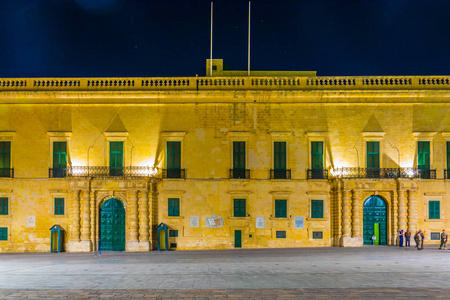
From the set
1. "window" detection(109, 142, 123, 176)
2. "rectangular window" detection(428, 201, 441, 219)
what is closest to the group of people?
"rectangular window" detection(428, 201, 441, 219)

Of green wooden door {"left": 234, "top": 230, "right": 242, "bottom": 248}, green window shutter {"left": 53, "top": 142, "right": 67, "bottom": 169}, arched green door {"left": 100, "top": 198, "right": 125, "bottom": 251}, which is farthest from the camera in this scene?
green window shutter {"left": 53, "top": 142, "right": 67, "bottom": 169}

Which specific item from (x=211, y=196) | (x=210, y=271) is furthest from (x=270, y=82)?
(x=210, y=271)

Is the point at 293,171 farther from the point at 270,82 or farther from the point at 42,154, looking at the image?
the point at 42,154

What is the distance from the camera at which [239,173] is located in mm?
31328

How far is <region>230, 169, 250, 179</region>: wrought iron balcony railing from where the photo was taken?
31219 mm

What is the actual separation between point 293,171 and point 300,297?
17.7 m

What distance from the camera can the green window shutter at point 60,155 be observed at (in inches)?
1228

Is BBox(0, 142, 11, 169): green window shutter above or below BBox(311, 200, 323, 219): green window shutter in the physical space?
above

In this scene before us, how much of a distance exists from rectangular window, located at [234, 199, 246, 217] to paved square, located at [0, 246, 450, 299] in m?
3.82

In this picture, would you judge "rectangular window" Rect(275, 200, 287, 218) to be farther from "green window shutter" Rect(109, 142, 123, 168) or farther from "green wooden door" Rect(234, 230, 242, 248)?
"green window shutter" Rect(109, 142, 123, 168)

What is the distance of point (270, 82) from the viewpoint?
31.9 meters

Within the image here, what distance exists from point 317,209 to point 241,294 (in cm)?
1760

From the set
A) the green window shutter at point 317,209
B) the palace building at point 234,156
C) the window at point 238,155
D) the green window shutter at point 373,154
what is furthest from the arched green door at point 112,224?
the green window shutter at point 373,154

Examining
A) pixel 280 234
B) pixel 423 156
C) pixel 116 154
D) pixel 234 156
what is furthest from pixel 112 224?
pixel 423 156
